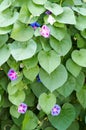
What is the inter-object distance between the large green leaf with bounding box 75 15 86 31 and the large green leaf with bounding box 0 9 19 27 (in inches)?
11.3

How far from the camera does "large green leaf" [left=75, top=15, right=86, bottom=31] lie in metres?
1.57

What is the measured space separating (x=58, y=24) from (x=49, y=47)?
11 cm

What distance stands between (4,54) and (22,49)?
9 centimetres

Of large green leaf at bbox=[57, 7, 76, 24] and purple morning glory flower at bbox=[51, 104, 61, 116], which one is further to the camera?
purple morning glory flower at bbox=[51, 104, 61, 116]

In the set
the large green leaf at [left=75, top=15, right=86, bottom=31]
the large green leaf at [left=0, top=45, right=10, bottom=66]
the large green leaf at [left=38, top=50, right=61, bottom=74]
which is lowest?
the large green leaf at [left=38, top=50, right=61, bottom=74]

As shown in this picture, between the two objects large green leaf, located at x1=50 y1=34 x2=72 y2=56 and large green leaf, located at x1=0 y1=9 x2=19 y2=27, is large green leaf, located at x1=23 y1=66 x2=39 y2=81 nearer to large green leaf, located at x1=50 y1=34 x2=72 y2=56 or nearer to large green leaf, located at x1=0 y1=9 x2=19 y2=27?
large green leaf, located at x1=50 y1=34 x2=72 y2=56

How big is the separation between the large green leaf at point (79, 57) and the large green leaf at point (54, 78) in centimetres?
7

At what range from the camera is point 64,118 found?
1696 mm

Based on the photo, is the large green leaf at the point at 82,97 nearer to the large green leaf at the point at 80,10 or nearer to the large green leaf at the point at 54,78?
the large green leaf at the point at 54,78

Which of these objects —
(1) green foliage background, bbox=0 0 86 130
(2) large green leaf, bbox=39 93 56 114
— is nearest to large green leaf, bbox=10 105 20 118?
(1) green foliage background, bbox=0 0 86 130

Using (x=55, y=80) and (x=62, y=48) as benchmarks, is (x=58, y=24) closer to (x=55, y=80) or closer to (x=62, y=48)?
(x=62, y=48)

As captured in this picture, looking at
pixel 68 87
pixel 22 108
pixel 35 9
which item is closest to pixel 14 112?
pixel 22 108

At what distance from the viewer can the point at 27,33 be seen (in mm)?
1519

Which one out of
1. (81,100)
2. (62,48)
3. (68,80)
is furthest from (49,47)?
(81,100)
